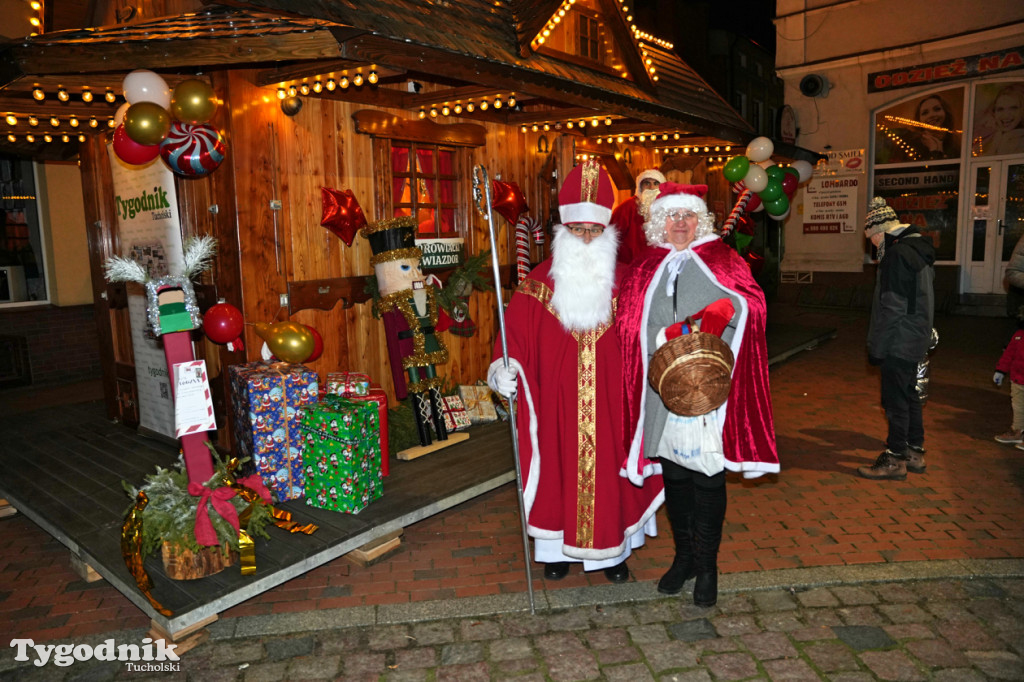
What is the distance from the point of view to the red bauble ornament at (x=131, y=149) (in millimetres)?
4438

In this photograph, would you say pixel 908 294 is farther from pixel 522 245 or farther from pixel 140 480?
pixel 140 480

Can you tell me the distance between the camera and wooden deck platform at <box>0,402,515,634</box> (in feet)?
12.3

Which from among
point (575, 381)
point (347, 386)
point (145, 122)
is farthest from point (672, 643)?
point (145, 122)

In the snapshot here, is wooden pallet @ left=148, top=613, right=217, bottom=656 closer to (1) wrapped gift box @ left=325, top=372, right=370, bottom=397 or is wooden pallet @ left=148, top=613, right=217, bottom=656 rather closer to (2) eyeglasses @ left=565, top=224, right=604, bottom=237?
(1) wrapped gift box @ left=325, top=372, right=370, bottom=397

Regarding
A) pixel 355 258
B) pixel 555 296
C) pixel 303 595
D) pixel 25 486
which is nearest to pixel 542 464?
pixel 555 296

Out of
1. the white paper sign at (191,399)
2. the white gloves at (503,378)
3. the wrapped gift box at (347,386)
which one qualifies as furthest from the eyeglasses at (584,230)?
the white paper sign at (191,399)

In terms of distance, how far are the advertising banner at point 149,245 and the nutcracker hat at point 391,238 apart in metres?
1.43

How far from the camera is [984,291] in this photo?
46.4 feet

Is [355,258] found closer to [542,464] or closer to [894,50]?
[542,464]

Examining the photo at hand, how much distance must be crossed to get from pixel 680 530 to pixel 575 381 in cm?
101

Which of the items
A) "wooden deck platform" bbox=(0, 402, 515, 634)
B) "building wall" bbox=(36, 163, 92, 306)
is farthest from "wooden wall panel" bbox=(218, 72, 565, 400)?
"building wall" bbox=(36, 163, 92, 306)

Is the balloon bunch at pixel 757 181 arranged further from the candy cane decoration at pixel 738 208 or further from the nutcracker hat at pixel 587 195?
the nutcracker hat at pixel 587 195

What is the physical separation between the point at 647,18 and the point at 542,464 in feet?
69.3

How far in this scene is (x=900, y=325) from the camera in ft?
17.6
